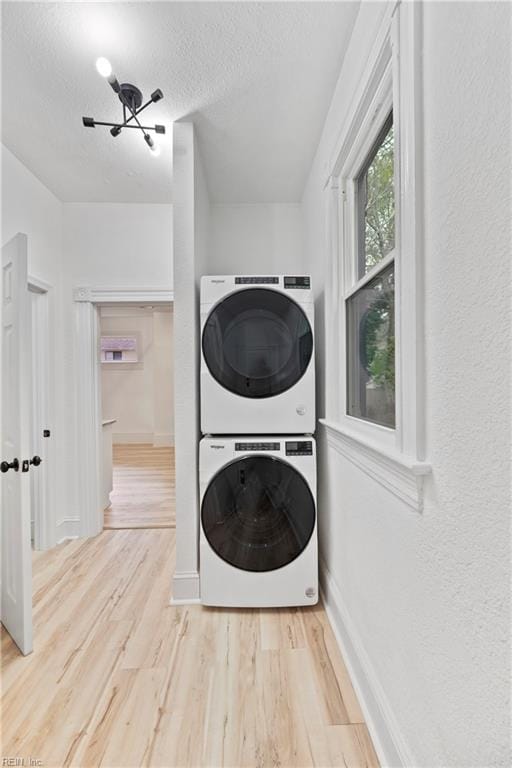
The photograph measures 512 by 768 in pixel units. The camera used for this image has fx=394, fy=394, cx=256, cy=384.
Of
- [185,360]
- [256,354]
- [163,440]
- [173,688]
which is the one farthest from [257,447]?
[163,440]

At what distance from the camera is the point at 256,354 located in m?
2.05

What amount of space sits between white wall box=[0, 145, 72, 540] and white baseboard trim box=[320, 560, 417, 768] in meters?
2.14

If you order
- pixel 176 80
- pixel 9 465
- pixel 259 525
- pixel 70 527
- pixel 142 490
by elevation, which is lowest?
Answer: pixel 142 490

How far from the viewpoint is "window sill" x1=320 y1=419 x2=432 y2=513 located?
0.95m

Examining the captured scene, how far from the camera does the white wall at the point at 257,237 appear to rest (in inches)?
116

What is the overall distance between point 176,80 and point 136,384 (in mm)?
6349

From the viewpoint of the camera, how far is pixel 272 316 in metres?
2.04

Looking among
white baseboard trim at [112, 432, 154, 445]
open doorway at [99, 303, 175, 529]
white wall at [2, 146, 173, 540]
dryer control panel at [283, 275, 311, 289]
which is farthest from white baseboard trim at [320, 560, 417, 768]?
white baseboard trim at [112, 432, 154, 445]

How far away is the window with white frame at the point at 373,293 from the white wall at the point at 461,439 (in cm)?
37

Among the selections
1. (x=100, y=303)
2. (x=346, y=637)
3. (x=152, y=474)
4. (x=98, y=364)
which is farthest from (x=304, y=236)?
(x=152, y=474)

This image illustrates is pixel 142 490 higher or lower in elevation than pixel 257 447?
lower

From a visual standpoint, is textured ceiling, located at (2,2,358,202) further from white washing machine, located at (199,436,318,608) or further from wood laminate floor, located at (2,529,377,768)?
wood laminate floor, located at (2,529,377,768)

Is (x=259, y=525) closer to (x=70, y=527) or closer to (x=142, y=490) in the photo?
(x=70, y=527)

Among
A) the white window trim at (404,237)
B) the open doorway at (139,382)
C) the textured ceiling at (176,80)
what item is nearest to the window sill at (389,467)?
the white window trim at (404,237)
